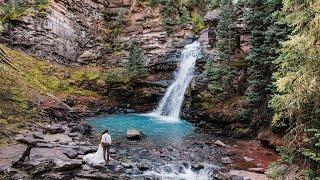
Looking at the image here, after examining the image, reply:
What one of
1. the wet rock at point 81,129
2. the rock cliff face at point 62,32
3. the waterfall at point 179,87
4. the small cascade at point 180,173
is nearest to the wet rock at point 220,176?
the small cascade at point 180,173

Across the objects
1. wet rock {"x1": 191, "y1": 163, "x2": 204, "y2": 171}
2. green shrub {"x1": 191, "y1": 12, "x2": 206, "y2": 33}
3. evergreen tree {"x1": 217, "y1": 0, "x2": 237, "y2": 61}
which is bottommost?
wet rock {"x1": 191, "y1": 163, "x2": 204, "y2": 171}

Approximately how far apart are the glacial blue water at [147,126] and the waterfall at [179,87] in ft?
6.88

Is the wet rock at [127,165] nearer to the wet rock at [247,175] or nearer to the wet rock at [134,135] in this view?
the wet rock at [247,175]

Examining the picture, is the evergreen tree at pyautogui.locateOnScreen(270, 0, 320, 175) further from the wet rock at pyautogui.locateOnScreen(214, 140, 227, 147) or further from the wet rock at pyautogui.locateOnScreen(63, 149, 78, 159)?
the wet rock at pyautogui.locateOnScreen(63, 149, 78, 159)

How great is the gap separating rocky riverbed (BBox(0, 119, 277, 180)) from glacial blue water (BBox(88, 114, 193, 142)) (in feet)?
4.64

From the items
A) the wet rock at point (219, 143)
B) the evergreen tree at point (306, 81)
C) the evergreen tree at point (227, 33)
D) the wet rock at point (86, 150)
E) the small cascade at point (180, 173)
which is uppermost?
the evergreen tree at point (227, 33)

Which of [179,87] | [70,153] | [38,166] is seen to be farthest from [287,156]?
[179,87]

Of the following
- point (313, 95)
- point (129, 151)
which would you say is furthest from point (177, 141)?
point (313, 95)

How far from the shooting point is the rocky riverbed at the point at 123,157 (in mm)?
15188

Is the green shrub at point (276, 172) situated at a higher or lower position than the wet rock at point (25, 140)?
lower

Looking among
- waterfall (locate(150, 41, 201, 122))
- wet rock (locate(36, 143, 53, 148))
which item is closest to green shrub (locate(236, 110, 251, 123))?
waterfall (locate(150, 41, 201, 122))

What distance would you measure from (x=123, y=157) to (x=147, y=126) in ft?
34.8

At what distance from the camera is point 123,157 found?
19594 mm

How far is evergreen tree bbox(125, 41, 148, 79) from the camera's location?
39094 mm
